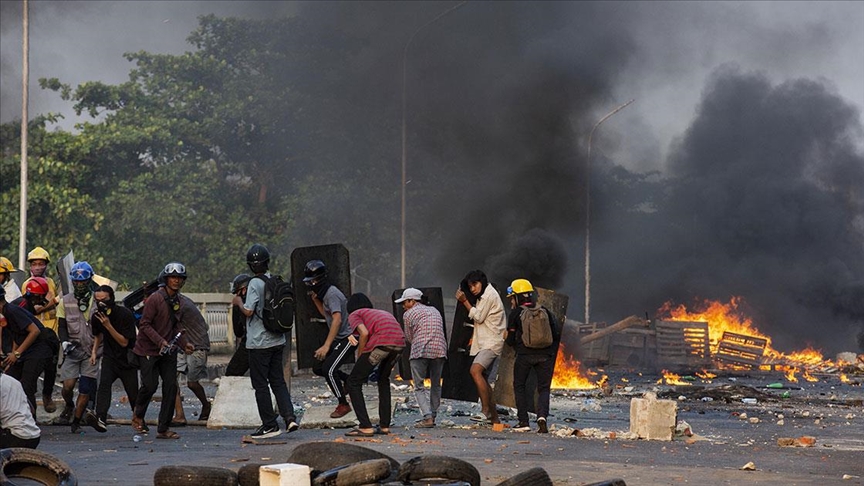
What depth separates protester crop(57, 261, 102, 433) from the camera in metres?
12.5

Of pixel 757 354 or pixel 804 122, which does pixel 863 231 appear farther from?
pixel 757 354

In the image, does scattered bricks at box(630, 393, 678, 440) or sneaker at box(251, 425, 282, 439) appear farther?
scattered bricks at box(630, 393, 678, 440)

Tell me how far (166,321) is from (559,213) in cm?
3112

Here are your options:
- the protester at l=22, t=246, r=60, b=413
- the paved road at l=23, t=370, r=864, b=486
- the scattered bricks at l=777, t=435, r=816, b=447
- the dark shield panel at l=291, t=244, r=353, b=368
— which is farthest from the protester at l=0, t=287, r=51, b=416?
the scattered bricks at l=777, t=435, r=816, b=447

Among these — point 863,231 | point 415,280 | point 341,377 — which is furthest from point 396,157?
point 341,377

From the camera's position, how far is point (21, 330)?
36.4ft

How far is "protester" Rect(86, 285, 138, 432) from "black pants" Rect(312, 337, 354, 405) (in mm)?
1821

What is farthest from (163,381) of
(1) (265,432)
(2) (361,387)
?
(2) (361,387)

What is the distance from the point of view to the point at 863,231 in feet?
152

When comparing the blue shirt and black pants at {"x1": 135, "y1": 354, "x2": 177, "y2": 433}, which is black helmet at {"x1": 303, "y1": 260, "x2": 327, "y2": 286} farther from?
black pants at {"x1": 135, "y1": 354, "x2": 177, "y2": 433}

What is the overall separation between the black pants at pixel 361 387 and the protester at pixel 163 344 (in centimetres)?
163

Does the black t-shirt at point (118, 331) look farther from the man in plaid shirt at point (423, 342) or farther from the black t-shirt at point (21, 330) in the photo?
the man in plaid shirt at point (423, 342)

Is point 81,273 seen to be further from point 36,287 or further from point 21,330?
point 21,330

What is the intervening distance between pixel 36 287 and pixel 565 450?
5.43 metres
